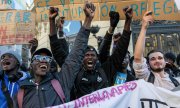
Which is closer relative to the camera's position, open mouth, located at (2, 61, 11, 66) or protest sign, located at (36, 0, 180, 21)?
open mouth, located at (2, 61, 11, 66)

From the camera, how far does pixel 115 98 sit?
347 centimetres

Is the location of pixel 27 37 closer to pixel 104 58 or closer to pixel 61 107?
pixel 104 58

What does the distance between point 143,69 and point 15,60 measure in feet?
4.78

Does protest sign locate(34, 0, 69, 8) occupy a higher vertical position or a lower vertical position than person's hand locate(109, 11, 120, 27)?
higher

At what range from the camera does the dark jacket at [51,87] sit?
333cm

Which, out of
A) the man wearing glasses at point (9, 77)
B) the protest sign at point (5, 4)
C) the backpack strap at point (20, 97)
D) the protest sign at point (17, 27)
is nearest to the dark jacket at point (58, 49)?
the man wearing glasses at point (9, 77)

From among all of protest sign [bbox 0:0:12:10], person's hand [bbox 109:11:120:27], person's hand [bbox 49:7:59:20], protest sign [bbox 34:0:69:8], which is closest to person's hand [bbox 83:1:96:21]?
person's hand [bbox 49:7:59:20]

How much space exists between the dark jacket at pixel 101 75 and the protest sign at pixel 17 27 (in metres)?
1.58

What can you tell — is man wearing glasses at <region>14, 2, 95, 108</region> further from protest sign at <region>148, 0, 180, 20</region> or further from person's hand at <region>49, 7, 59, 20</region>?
protest sign at <region>148, 0, 180, 20</region>

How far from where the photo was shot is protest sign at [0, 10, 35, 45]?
213 inches

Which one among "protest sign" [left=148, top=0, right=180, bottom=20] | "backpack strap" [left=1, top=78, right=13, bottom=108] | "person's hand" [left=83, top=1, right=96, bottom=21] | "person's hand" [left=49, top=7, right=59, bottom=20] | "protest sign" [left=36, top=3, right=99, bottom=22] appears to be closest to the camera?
"backpack strap" [left=1, top=78, right=13, bottom=108]

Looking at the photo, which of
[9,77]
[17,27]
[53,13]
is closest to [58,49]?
[53,13]

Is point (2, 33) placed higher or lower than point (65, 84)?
higher

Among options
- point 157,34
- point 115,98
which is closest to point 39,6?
point 115,98
